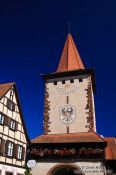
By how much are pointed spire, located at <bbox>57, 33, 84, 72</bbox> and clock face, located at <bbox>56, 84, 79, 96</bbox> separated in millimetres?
2674

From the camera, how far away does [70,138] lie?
1061 inches

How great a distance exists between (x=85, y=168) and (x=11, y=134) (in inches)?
314

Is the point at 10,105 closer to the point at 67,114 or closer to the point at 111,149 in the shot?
the point at 67,114

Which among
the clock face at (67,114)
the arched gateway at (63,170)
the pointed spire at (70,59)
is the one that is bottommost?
the arched gateway at (63,170)

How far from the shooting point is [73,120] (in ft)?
96.2

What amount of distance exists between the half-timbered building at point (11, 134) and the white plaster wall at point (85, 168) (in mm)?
2576

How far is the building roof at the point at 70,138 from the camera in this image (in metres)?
25.7

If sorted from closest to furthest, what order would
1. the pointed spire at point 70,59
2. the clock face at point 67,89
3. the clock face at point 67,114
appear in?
the clock face at point 67,114
the clock face at point 67,89
the pointed spire at point 70,59

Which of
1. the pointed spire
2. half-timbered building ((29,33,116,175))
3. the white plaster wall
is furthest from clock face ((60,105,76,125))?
the white plaster wall

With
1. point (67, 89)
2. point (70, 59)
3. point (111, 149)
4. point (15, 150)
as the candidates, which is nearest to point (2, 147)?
point (15, 150)

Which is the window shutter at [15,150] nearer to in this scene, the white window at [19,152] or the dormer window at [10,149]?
the dormer window at [10,149]

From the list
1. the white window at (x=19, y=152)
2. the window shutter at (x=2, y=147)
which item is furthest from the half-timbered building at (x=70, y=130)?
the window shutter at (x=2, y=147)

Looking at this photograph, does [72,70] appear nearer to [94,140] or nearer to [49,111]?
[49,111]

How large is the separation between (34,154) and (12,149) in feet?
7.54
